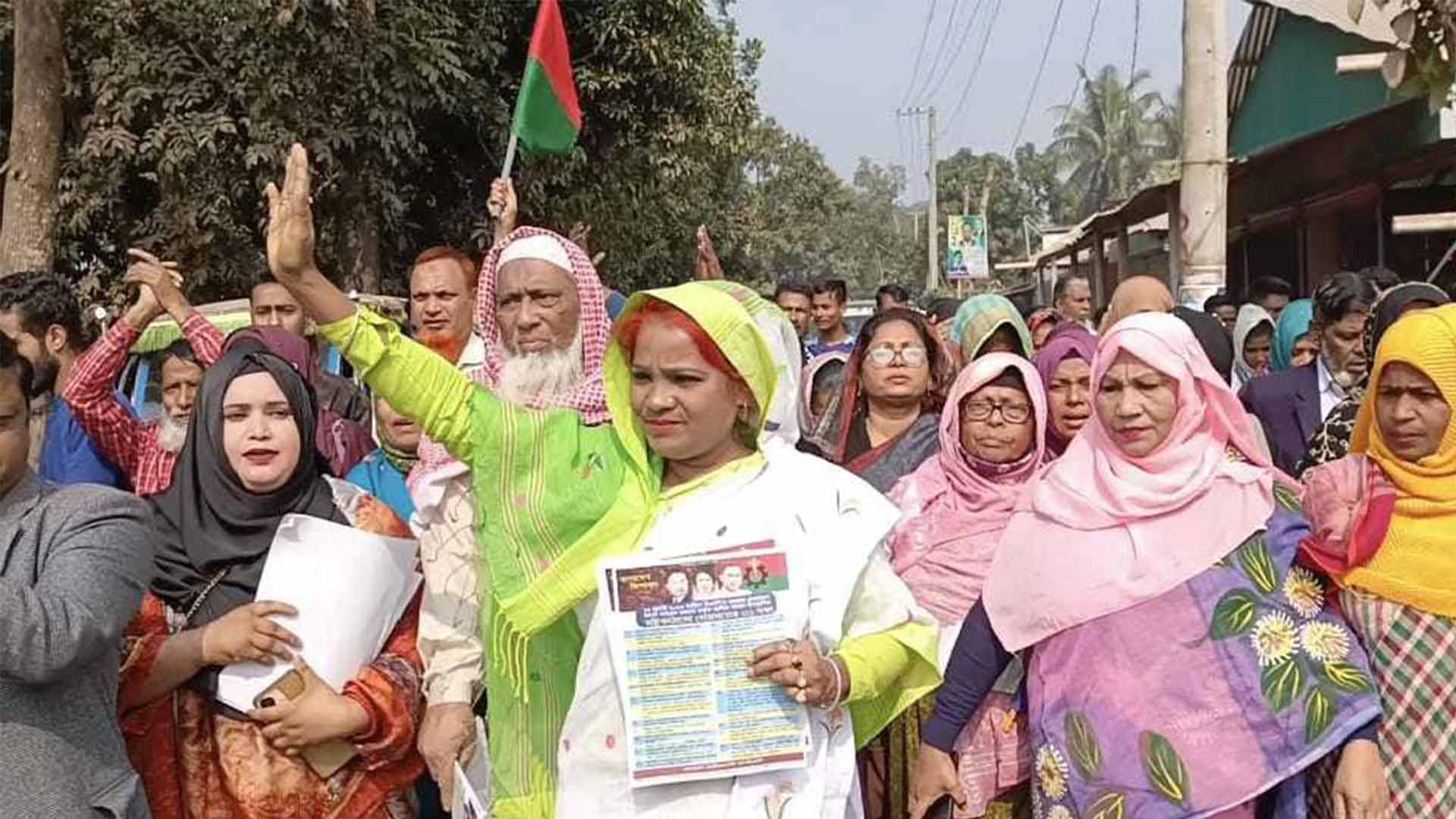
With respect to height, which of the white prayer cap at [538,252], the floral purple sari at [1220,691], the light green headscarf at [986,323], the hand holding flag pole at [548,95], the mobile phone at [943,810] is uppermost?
the hand holding flag pole at [548,95]

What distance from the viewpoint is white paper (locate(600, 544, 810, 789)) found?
233 cm

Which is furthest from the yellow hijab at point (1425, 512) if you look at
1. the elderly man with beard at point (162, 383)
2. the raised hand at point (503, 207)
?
the elderly man with beard at point (162, 383)

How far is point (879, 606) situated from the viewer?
2.56m

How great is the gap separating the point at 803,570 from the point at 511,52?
42.2 feet

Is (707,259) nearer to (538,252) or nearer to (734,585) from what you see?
(538,252)

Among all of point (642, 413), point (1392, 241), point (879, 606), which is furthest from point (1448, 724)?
point (1392, 241)

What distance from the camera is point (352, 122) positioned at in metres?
12.1

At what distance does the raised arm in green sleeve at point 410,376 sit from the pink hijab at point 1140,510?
3.84 ft

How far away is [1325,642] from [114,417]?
127 inches

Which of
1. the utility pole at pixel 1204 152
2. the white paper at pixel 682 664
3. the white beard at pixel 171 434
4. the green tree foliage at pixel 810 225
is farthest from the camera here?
the green tree foliage at pixel 810 225

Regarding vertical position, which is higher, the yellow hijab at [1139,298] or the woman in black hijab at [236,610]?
the yellow hijab at [1139,298]

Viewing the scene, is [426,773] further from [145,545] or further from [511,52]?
[511,52]

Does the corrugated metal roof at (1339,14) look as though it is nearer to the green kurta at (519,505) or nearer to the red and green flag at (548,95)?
the red and green flag at (548,95)

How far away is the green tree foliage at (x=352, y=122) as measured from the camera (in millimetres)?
11578
